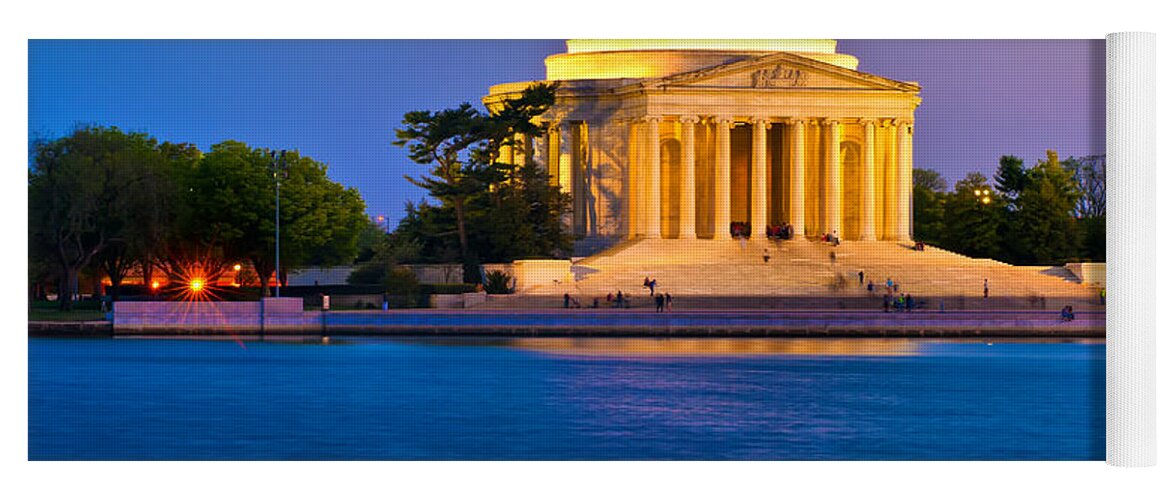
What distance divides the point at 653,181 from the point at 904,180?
1073 cm

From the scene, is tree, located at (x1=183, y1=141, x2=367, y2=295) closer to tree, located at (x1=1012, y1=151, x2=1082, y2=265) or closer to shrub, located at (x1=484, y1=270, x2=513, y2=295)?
shrub, located at (x1=484, y1=270, x2=513, y2=295)

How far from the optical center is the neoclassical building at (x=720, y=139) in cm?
8244

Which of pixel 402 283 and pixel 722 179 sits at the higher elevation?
pixel 722 179

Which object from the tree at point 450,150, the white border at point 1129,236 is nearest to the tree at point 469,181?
the tree at point 450,150

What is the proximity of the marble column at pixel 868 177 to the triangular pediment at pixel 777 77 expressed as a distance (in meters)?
2.24

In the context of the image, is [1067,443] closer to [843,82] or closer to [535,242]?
[535,242]

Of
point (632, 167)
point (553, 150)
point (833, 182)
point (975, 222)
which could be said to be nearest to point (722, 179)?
point (632, 167)

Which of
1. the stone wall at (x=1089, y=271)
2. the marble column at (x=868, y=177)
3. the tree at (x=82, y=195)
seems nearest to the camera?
the tree at (x=82, y=195)

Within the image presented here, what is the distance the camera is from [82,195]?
6028 cm

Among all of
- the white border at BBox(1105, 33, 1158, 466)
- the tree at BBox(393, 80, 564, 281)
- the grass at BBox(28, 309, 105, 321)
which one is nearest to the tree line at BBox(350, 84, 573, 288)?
the tree at BBox(393, 80, 564, 281)

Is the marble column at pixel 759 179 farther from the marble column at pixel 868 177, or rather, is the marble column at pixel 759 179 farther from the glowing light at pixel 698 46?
the marble column at pixel 868 177

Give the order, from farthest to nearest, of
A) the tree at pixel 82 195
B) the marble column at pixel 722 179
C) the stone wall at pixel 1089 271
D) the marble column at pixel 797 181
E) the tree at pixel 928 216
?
the tree at pixel 928 216 → the marble column at pixel 797 181 → the marble column at pixel 722 179 → the stone wall at pixel 1089 271 → the tree at pixel 82 195

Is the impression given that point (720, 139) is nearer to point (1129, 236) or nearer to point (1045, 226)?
point (1045, 226)

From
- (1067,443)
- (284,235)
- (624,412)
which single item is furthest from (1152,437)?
(284,235)
